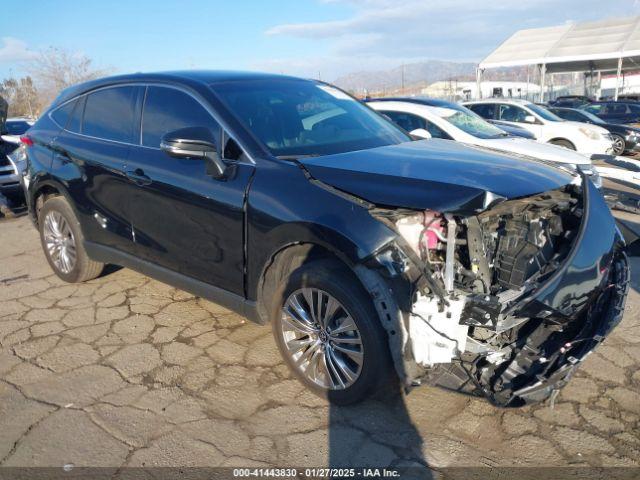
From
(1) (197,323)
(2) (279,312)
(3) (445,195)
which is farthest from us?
(1) (197,323)

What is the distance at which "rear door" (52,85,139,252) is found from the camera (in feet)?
12.8

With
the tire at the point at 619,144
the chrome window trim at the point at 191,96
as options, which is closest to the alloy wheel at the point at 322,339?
the chrome window trim at the point at 191,96

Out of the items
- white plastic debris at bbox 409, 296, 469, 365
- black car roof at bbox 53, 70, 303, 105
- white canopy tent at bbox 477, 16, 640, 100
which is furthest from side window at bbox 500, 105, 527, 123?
white canopy tent at bbox 477, 16, 640, 100

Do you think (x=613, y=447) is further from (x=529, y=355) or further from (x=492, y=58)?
(x=492, y=58)

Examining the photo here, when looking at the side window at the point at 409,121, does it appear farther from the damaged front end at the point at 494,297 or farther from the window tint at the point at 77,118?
the damaged front end at the point at 494,297

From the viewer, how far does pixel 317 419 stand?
2852 mm

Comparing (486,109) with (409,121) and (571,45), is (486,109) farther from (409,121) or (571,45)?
(571,45)

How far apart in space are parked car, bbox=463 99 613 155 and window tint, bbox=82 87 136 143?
10.3 meters

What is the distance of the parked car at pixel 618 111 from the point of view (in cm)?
1908

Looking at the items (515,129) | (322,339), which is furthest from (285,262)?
(515,129)

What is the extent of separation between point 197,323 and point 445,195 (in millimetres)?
2359

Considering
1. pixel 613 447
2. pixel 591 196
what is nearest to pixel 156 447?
pixel 613 447

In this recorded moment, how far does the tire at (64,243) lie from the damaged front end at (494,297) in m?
3.00

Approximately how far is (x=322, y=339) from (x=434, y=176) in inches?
42.8
